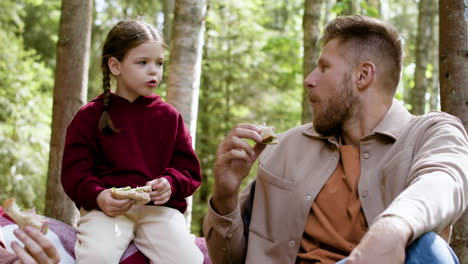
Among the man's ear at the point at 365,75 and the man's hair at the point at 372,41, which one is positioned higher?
the man's hair at the point at 372,41

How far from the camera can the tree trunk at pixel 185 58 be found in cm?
477

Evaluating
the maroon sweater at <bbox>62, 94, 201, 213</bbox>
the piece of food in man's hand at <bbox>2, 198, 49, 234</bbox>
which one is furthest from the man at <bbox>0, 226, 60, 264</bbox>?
the maroon sweater at <bbox>62, 94, 201, 213</bbox>

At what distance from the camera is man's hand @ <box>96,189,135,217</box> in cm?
331

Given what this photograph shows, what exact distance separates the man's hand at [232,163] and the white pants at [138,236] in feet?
1.69

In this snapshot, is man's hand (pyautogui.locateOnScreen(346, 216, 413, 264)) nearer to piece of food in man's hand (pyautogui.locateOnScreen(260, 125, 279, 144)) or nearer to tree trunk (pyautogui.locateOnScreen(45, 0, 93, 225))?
piece of food in man's hand (pyautogui.locateOnScreen(260, 125, 279, 144))

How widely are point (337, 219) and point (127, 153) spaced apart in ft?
4.49

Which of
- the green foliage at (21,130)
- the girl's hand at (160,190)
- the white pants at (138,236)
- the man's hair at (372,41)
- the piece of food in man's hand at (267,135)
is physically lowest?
the green foliage at (21,130)

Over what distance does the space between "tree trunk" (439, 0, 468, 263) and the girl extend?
5.48ft

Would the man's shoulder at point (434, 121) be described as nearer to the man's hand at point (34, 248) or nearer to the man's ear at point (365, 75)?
the man's ear at point (365, 75)

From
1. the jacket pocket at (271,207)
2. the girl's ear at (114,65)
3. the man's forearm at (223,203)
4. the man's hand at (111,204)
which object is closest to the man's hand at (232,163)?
the man's forearm at (223,203)

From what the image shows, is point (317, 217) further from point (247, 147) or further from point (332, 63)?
point (332, 63)

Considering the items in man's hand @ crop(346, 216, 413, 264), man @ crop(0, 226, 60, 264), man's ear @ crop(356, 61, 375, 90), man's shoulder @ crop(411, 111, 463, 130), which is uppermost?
man's ear @ crop(356, 61, 375, 90)

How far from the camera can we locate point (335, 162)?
10.5ft

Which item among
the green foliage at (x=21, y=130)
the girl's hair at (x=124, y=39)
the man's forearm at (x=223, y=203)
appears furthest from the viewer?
the green foliage at (x=21, y=130)
